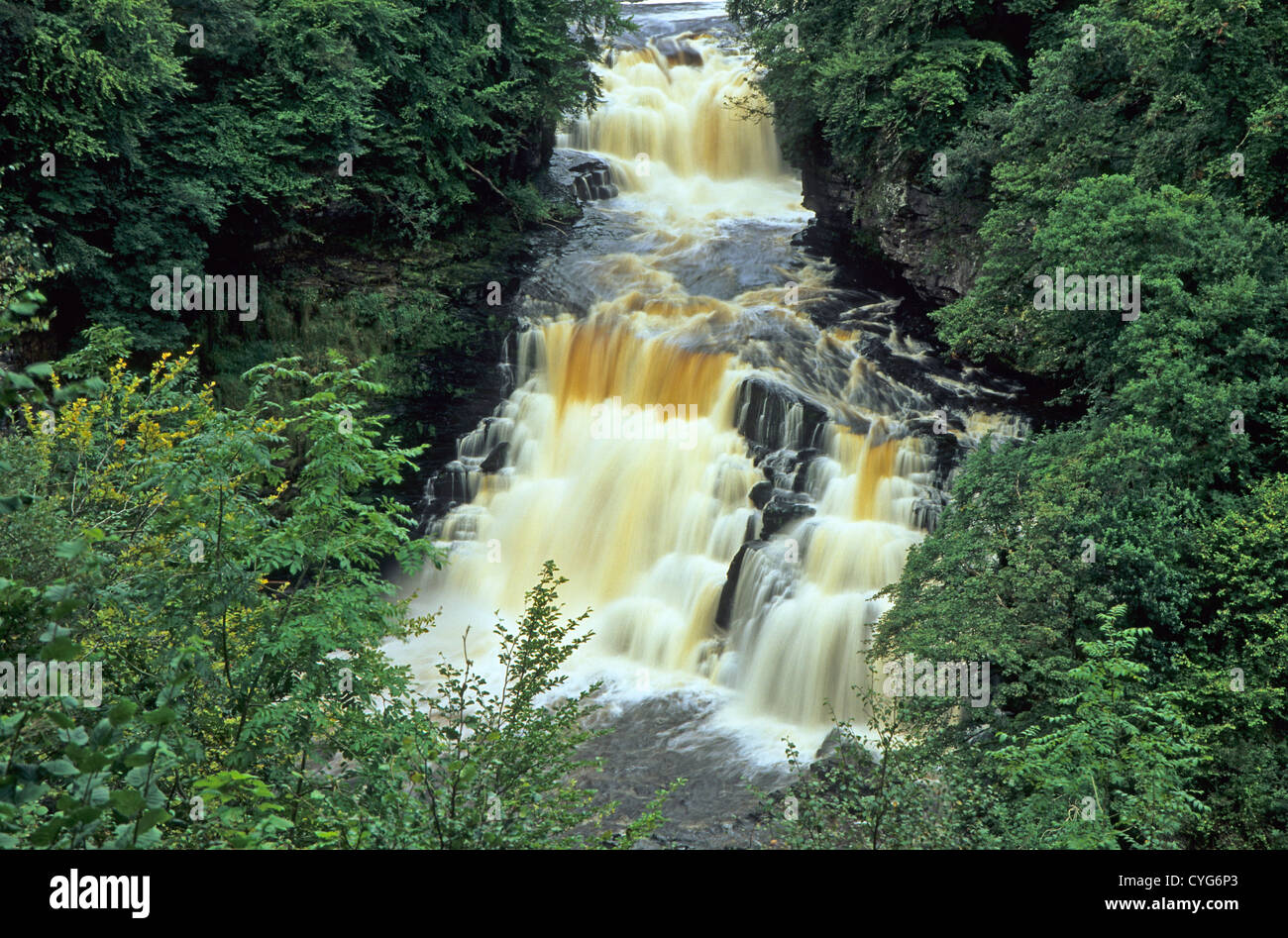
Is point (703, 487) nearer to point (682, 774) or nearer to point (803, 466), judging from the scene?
point (803, 466)

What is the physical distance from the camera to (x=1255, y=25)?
1653cm

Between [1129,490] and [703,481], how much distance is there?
914 cm

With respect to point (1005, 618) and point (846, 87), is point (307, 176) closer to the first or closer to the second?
point (846, 87)

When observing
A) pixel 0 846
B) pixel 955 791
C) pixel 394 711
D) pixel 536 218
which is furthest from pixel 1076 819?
pixel 536 218

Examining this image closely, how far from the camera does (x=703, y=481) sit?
71.4 feet

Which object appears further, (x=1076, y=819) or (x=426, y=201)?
(x=426, y=201)

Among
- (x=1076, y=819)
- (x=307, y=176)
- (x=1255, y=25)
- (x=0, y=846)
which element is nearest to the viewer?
(x=0, y=846)

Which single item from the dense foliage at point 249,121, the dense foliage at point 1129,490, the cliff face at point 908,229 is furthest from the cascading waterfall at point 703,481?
the dense foliage at point 249,121

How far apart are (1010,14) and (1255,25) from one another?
9022 millimetres

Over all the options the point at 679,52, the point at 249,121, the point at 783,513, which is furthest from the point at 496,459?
the point at 679,52

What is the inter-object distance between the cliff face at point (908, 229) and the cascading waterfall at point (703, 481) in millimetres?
1641
